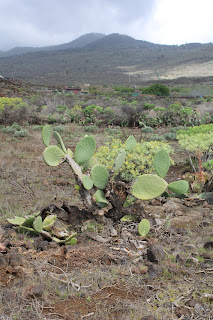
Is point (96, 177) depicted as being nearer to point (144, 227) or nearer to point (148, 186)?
point (148, 186)

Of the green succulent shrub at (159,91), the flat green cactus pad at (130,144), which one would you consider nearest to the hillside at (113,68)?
the green succulent shrub at (159,91)

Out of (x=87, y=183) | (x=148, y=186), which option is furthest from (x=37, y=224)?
(x=148, y=186)

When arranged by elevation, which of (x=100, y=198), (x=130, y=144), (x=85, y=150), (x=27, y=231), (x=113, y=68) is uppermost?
(x=113, y=68)

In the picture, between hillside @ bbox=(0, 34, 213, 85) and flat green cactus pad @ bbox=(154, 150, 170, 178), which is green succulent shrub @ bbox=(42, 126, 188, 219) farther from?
hillside @ bbox=(0, 34, 213, 85)

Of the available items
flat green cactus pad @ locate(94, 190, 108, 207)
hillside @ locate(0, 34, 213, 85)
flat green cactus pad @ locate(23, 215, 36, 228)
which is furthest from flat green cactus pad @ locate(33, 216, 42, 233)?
hillside @ locate(0, 34, 213, 85)

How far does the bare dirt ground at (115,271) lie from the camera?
2.47 meters

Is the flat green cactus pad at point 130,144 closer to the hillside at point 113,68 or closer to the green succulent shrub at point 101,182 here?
the green succulent shrub at point 101,182

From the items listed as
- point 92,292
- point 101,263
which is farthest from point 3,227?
point 92,292

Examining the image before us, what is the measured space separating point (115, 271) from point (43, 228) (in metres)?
1.13

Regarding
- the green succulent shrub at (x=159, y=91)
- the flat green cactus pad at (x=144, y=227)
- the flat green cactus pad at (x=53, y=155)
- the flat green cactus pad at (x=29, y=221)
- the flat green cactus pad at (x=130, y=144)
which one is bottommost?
the green succulent shrub at (x=159, y=91)

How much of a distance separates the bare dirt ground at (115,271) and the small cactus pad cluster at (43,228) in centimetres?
9

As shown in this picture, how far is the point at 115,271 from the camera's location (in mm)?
3074

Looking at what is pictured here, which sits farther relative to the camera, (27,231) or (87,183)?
(87,183)

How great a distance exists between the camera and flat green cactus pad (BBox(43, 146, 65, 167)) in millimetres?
3951
